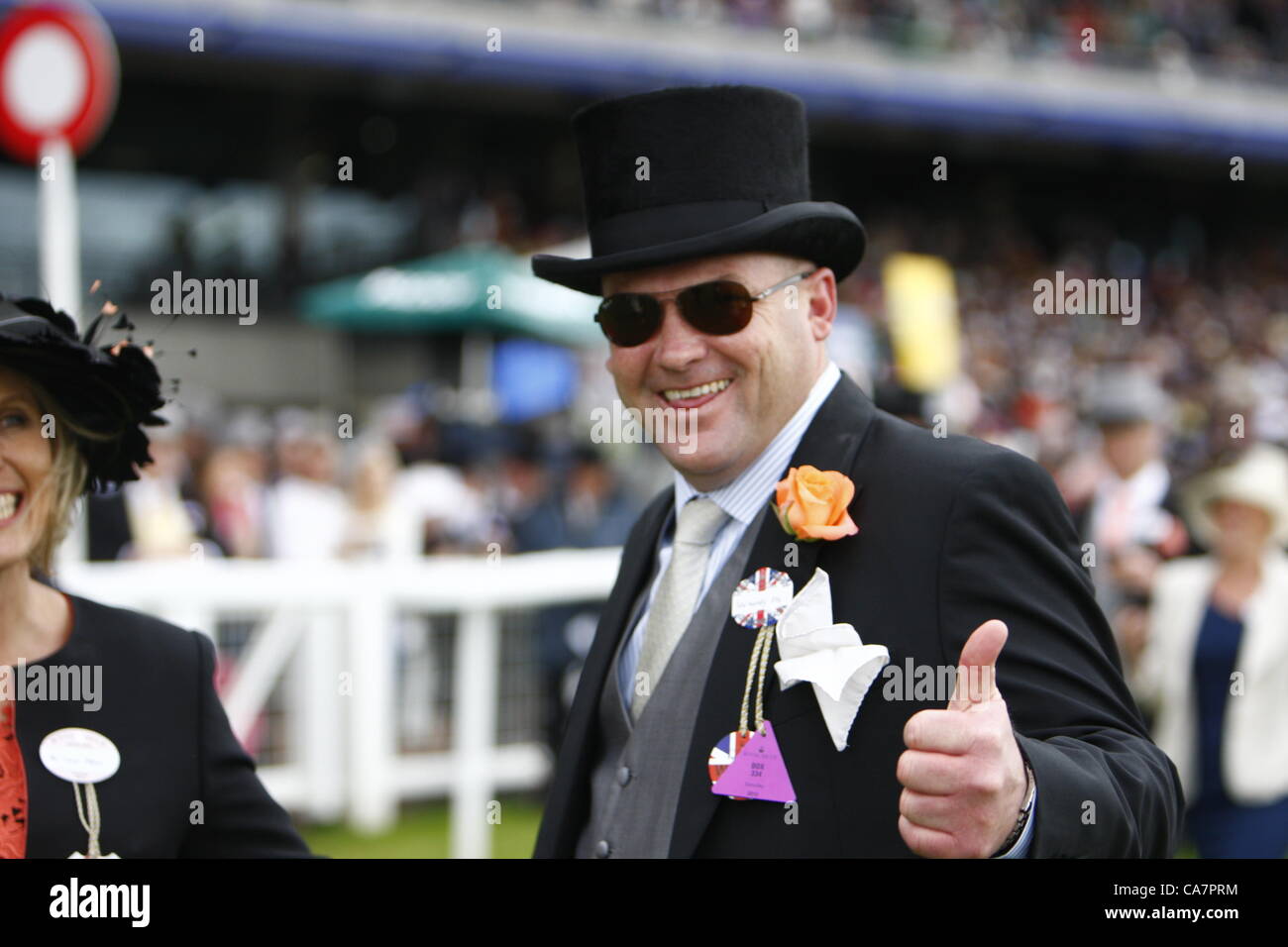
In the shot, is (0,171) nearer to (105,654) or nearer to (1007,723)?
(105,654)

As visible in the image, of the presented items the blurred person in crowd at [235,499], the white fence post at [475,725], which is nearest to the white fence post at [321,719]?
the white fence post at [475,725]

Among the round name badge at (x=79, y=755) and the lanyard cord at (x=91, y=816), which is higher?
the round name badge at (x=79, y=755)

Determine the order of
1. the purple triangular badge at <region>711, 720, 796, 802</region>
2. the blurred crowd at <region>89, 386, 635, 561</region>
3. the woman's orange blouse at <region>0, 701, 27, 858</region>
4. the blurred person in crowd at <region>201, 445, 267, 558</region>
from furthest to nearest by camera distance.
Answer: the blurred person in crowd at <region>201, 445, 267, 558</region>
the blurred crowd at <region>89, 386, 635, 561</region>
the woman's orange blouse at <region>0, 701, 27, 858</region>
the purple triangular badge at <region>711, 720, 796, 802</region>

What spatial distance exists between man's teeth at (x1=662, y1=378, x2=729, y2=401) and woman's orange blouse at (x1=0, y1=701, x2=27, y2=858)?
4.07 feet

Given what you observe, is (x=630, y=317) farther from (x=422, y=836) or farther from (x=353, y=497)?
(x=353, y=497)

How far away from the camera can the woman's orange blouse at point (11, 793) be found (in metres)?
2.24

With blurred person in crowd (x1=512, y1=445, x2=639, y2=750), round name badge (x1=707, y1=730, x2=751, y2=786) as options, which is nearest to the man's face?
round name badge (x1=707, y1=730, x2=751, y2=786)

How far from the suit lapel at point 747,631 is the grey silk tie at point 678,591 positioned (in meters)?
0.13

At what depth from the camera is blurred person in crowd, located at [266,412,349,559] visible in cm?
809

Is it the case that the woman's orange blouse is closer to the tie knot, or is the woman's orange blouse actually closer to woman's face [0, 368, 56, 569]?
woman's face [0, 368, 56, 569]

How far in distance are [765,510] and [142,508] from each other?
5864 millimetres

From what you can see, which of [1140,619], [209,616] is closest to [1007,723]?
[1140,619]

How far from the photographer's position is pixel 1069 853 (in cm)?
180

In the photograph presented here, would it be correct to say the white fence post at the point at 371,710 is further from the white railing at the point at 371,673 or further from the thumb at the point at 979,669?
the thumb at the point at 979,669
